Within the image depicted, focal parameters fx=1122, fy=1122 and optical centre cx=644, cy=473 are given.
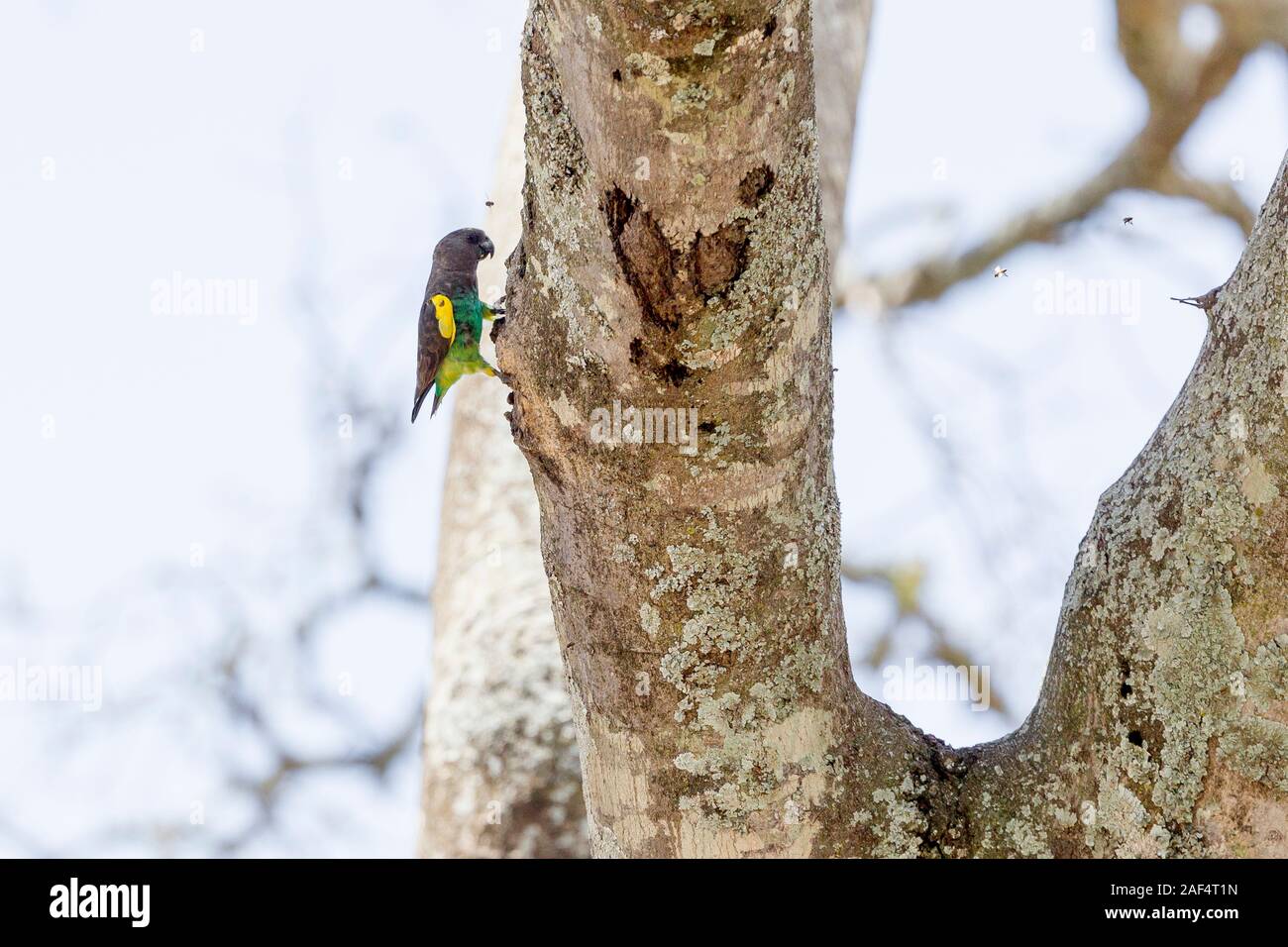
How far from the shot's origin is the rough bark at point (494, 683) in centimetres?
239

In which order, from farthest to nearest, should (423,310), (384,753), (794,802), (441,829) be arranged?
(384,753)
(423,310)
(441,829)
(794,802)

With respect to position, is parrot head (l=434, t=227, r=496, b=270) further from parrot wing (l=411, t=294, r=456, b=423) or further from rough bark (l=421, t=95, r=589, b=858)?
rough bark (l=421, t=95, r=589, b=858)

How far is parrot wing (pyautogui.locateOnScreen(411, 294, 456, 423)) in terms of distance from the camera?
2732 millimetres

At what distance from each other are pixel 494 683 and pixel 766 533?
124 cm

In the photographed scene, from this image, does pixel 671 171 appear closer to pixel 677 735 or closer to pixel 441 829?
pixel 677 735

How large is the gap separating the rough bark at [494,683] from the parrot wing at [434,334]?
26 centimetres

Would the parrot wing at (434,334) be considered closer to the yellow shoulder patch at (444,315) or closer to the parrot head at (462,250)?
the yellow shoulder patch at (444,315)

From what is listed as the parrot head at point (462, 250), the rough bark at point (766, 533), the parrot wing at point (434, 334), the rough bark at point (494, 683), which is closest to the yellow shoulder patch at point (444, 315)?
the parrot wing at point (434, 334)

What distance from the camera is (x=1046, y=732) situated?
163 centimetres

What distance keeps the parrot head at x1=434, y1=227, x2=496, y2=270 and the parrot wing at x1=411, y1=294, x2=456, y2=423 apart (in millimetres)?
119

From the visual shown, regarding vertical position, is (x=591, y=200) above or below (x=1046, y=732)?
above

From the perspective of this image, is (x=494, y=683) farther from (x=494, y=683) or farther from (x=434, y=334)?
(x=434, y=334)
